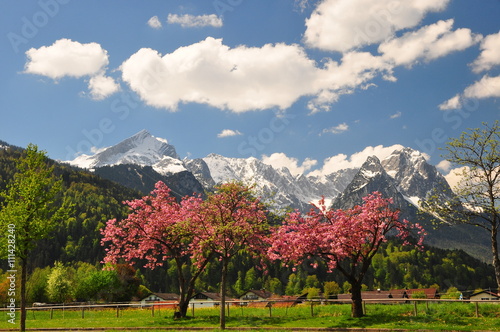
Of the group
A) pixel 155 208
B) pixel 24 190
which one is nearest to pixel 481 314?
pixel 155 208

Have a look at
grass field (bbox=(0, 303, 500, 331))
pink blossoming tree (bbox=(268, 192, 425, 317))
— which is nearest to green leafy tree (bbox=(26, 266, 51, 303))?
grass field (bbox=(0, 303, 500, 331))

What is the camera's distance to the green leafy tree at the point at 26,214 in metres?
26.2

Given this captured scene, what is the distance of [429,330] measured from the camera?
25531mm

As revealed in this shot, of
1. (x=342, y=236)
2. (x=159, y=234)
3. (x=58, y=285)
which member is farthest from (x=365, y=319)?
(x=58, y=285)

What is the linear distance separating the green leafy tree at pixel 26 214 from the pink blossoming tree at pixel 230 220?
10.9m

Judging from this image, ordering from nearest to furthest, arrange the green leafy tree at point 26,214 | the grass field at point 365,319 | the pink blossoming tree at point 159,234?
the green leafy tree at point 26,214 < the grass field at point 365,319 < the pink blossoming tree at point 159,234

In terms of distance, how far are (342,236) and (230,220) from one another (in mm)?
9395

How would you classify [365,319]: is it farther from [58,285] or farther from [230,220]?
[58,285]

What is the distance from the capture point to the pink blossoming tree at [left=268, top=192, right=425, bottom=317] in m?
33.8

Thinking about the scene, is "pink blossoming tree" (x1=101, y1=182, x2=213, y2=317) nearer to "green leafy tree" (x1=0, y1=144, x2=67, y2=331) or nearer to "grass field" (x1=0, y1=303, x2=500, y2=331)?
"grass field" (x1=0, y1=303, x2=500, y2=331)

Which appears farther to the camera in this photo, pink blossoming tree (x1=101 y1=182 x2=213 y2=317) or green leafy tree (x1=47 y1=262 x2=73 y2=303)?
green leafy tree (x1=47 y1=262 x2=73 y2=303)

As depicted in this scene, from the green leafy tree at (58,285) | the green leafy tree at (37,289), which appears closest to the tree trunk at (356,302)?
the green leafy tree at (58,285)

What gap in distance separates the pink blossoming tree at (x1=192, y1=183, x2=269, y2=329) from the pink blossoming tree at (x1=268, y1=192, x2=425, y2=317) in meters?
2.27

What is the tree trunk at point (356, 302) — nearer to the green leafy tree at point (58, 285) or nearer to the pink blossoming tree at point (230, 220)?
the pink blossoming tree at point (230, 220)
